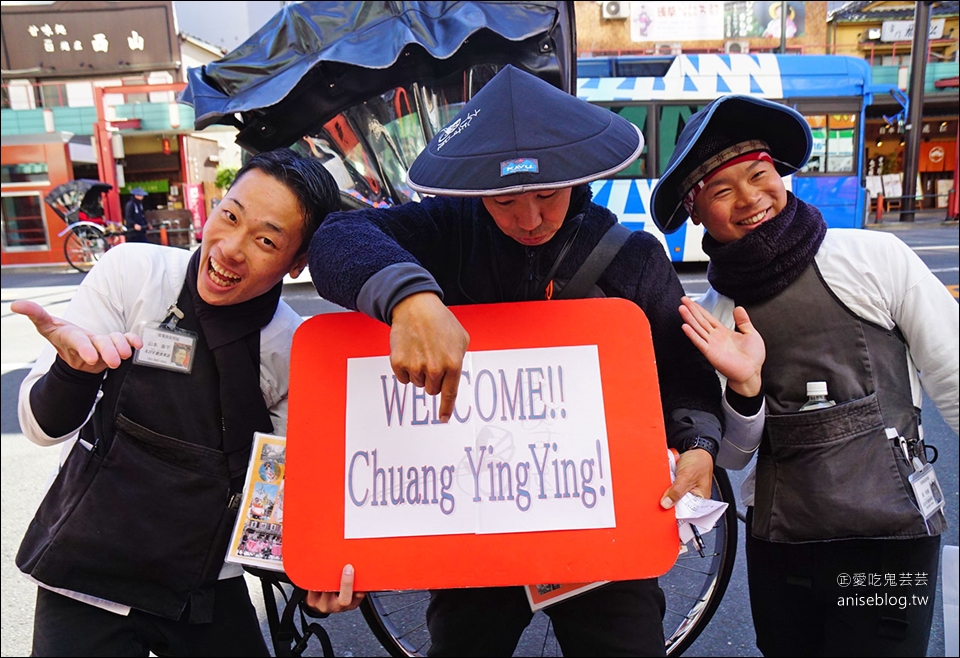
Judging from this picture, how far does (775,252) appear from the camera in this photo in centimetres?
161

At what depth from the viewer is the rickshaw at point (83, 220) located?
14.7 meters

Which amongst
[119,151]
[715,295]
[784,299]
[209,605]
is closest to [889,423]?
[784,299]

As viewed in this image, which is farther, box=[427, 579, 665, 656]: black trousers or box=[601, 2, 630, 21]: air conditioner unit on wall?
box=[601, 2, 630, 21]: air conditioner unit on wall

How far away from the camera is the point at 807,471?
1617mm

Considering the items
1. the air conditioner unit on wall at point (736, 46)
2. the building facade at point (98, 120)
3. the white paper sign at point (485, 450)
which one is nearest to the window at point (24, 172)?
the building facade at point (98, 120)

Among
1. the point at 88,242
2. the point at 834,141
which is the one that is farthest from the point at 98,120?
the point at 834,141

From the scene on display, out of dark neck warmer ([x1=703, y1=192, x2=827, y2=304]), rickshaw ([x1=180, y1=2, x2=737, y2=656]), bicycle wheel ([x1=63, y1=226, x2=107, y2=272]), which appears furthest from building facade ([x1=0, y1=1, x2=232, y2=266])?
dark neck warmer ([x1=703, y1=192, x2=827, y2=304])

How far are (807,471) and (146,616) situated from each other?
5.64 feet

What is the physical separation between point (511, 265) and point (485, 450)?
1.52 ft

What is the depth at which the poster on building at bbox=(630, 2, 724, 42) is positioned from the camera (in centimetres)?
2945

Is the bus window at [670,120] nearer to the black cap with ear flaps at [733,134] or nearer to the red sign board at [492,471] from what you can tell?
the black cap with ear flaps at [733,134]

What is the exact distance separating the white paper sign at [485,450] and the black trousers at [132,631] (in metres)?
0.69

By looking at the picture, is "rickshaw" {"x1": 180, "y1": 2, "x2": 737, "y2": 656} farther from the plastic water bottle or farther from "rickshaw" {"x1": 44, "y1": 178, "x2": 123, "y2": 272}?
"rickshaw" {"x1": 44, "y1": 178, "x2": 123, "y2": 272}

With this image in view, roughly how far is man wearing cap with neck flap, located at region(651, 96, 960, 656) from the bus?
787 cm
